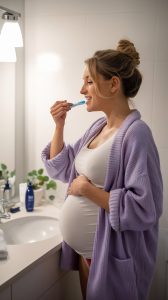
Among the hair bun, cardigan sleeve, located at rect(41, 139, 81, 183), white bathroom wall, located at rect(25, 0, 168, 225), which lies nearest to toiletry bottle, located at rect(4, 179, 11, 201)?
white bathroom wall, located at rect(25, 0, 168, 225)

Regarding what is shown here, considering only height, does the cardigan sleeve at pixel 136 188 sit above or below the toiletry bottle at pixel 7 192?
above

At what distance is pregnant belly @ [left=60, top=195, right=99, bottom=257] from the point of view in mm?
1210

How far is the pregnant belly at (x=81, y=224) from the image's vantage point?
1.21 meters

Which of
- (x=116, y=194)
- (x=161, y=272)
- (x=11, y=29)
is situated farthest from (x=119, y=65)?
(x=161, y=272)

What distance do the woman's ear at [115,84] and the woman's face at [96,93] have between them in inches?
0.5

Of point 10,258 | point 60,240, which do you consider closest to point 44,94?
point 60,240

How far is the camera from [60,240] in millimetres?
1352

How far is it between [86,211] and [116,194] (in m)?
0.19

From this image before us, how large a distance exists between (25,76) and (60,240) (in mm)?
999

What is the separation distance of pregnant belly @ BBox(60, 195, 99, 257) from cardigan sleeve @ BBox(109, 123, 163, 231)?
15 cm

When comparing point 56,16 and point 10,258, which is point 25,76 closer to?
point 56,16

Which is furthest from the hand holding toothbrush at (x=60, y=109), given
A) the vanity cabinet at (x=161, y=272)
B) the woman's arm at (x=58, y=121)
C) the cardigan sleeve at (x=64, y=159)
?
the vanity cabinet at (x=161, y=272)

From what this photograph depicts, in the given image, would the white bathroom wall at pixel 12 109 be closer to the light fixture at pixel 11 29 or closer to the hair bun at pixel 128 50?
the light fixture at pixel 11 29

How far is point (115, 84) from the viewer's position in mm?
1165
